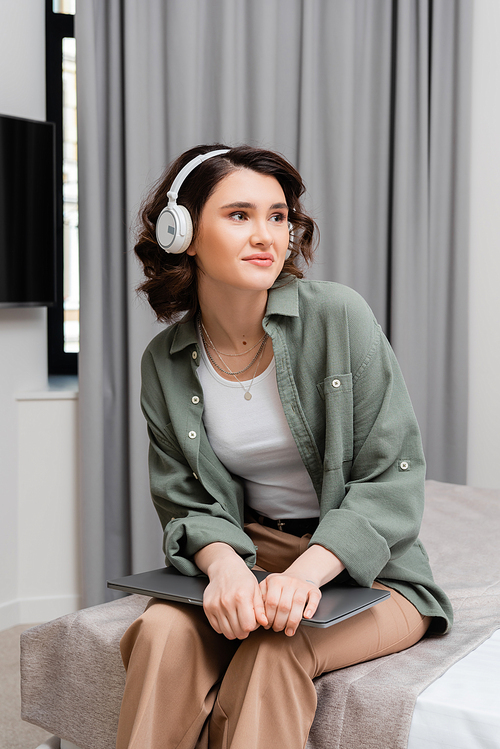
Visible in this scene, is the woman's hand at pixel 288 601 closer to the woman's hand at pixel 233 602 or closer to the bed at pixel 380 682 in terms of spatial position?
the woman's hand at pixel 233 602

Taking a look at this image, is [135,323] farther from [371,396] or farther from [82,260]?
[371,396]

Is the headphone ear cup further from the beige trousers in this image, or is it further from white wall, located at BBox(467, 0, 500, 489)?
white wall, located at BBox(467, 0, 500, 489)

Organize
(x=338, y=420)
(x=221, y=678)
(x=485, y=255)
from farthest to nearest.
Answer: (x=485, y=255)
(x=338, y=420)
(x=221, y=678)

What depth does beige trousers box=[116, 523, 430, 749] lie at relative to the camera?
92 cm

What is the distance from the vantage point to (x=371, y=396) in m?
1.21

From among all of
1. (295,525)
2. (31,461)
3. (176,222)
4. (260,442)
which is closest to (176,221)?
(176,222)

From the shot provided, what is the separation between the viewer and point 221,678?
1.06m

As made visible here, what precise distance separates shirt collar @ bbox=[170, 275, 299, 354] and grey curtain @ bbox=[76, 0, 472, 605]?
1.09 m

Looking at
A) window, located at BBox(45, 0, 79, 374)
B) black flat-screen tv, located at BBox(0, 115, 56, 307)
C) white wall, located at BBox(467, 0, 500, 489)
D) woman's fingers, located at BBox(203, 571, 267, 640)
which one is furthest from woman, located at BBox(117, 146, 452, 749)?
white wall, located at BBox(467, 0, 500, 489)

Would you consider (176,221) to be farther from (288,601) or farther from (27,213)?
(27,213)

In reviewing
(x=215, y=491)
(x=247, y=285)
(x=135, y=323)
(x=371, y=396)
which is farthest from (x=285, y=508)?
(x=135, y=323)

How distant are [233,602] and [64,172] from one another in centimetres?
216

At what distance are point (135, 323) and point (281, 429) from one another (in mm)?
1292

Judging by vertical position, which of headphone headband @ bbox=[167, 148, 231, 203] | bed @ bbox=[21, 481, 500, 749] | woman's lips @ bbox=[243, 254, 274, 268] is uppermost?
headphone headband @ bbox=[167, 148, 231, 203]
